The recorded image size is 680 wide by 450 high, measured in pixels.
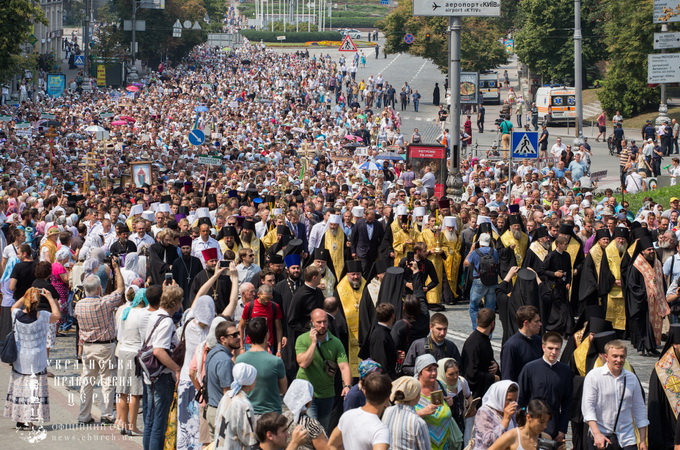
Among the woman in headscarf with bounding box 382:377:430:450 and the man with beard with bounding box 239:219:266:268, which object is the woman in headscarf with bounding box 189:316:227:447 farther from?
the man with beard with bounding box 239:219:266:268

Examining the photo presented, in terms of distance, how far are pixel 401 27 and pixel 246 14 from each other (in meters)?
114

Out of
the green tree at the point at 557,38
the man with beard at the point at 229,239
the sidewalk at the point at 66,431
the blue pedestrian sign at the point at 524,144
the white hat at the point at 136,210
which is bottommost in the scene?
the sidewalk at the point at 66,431

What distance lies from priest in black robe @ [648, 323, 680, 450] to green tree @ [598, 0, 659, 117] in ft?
146

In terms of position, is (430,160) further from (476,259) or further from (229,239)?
(229,239)

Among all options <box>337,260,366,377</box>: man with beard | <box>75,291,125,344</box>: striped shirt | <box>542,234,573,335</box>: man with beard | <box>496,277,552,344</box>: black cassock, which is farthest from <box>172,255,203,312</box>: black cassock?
<box>542,234,573,335</box>: man with beard

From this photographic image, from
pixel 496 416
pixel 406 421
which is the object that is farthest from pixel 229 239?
pixel 406 421

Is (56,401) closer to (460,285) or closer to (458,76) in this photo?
(460,285)

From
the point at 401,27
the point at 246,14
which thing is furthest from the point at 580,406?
the point at 246,14

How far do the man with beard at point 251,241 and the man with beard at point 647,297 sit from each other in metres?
4.91

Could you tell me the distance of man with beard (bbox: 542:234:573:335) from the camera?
54.2 ft

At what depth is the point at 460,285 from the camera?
65.6ft

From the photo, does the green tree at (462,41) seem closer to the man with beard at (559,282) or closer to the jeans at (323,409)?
the man with beard at (559,282)

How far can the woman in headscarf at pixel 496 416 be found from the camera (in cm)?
898

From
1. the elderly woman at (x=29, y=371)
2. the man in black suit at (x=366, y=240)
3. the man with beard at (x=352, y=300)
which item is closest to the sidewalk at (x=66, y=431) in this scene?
the elderly woman at (x=29, y=371)
